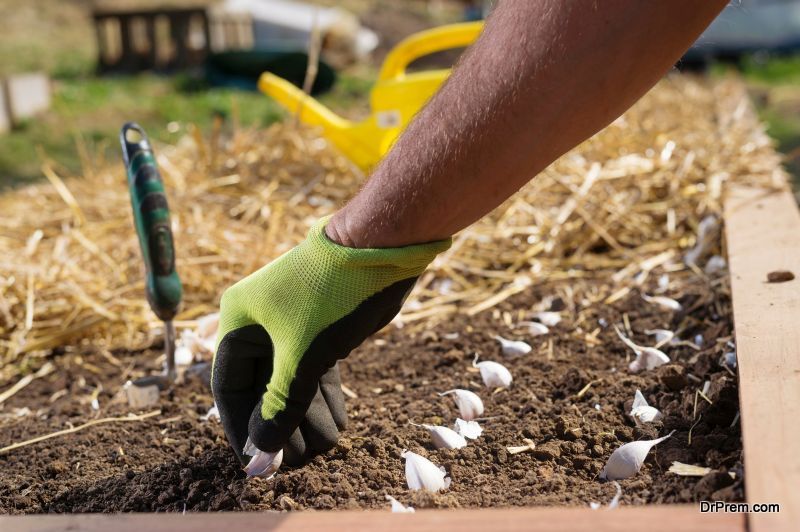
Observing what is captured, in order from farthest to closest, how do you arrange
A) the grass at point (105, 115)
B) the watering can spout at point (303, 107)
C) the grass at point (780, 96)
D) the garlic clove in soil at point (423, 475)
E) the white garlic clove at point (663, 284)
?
the grass at point (105, 115)
the grass at point (780, 96)
the watering can spout at point (303, 107)
the white garlic clove at point (663, 284)
the garlic clove in soil at point (423, 475)

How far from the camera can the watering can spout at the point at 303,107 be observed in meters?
2.79

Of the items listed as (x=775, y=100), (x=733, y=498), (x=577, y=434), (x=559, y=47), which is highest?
(x=559, y=47)

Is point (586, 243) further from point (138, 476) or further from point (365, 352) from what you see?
point (138, 476)

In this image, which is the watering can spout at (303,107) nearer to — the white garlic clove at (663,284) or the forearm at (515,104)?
the white garlic clove at (663,284)

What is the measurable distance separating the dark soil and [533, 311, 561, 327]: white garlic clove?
0.07 feet

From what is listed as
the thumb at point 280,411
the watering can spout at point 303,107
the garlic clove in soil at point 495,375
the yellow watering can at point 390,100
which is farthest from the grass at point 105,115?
the thumb at point 280,411

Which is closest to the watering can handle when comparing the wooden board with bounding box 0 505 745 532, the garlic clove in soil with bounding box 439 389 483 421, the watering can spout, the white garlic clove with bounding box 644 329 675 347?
the watering can spout

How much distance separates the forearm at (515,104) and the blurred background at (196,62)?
11.0 ft

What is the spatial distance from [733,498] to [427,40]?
187 centimetres

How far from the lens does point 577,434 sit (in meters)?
1.20

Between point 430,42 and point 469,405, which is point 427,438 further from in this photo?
point 430,42

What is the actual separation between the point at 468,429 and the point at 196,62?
743 cm

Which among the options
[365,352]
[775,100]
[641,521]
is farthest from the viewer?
[775,100]

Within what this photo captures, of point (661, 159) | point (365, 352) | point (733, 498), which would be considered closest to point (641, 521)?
point (733, 498)
